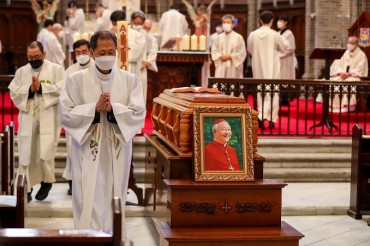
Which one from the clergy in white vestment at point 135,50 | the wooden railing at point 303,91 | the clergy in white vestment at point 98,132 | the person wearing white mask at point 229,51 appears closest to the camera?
the clergy in white vestment at point 98,132

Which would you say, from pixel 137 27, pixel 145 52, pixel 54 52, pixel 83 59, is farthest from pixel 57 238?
pixel 54 52

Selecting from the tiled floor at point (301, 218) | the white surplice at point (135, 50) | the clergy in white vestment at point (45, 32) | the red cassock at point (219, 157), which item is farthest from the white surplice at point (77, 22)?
the red cassock at point (219, 157)

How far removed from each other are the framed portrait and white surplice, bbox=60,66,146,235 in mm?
472

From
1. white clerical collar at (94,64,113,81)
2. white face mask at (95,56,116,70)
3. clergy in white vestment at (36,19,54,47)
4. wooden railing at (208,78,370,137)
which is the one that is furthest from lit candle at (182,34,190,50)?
white face mask at (95,56,116,70)

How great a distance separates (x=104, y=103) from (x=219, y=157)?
0.93m

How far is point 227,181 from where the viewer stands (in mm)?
6074

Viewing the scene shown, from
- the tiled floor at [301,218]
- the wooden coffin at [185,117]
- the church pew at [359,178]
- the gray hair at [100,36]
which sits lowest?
the tiled floor at [301,218]

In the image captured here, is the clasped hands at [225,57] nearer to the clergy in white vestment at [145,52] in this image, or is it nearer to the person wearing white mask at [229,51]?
the person wearing white mask at [229,51]

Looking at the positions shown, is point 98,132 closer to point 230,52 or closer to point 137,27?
point 137,27

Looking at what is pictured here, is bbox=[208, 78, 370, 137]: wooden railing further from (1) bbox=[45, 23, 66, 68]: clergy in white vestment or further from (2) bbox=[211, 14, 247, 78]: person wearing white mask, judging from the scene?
(1) bbox=[45, 23, 66, 68]: clergy in white vestment

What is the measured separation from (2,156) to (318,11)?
14.1 meters

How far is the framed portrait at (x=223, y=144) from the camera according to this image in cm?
607

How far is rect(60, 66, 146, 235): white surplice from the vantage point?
6.04 metres

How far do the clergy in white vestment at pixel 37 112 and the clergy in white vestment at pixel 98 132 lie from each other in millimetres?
2740
